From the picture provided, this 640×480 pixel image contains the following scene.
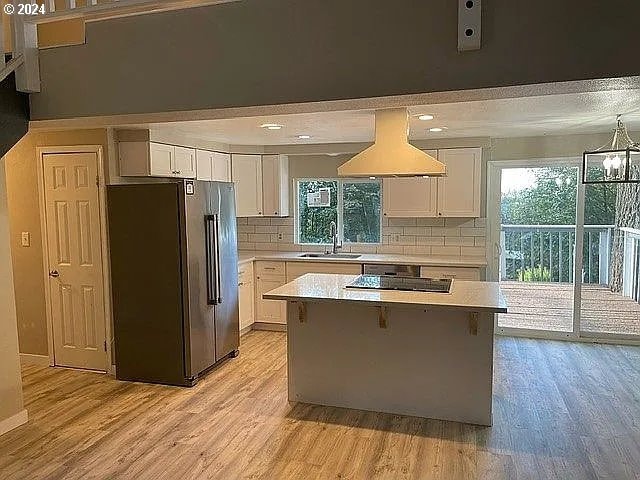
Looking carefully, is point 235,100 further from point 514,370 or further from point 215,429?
point 514,370

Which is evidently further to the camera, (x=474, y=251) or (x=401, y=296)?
(x=474, y=251)

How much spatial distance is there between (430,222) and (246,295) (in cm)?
224

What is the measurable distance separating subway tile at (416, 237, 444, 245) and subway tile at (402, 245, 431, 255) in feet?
0.15

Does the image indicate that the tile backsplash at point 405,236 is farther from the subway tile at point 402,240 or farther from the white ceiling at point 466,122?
the white ceiling at point 466,122

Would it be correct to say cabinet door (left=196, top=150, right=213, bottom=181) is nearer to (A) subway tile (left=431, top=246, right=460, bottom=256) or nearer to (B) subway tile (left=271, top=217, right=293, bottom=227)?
(B) subway tile (left=271, top=217, right=293, bottom=227)

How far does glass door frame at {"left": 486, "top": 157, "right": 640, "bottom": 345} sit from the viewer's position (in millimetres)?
5227

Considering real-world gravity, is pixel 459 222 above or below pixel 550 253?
above

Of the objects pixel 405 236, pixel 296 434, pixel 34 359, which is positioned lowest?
pixel 296 434

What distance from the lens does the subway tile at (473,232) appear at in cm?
555

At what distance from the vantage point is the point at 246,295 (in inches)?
221

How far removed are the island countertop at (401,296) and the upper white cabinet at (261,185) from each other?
2177 mm

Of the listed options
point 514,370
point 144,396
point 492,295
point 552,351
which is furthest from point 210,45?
point 552,351

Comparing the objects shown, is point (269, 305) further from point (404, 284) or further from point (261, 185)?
point (404, 284)

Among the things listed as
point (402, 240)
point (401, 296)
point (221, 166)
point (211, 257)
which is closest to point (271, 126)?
point (211, 257)
